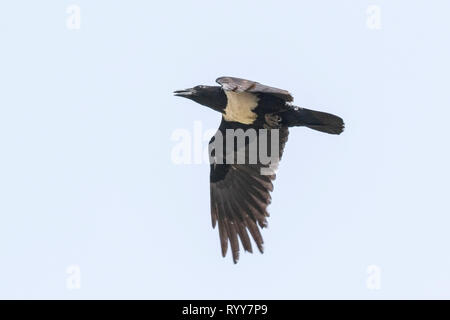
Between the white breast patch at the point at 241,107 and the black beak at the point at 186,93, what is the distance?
0.59 m

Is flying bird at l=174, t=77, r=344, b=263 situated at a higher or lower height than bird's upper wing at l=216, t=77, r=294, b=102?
lower

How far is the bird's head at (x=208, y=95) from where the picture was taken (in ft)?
53.2

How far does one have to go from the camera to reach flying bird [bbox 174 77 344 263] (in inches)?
619

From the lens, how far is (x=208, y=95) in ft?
53.3

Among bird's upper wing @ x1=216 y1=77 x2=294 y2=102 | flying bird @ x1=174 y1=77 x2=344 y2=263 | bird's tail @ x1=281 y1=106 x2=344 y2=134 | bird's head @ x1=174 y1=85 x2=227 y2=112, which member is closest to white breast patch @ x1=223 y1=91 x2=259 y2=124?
flying bird @ x1=174 y1=77 x2=344 y2=263

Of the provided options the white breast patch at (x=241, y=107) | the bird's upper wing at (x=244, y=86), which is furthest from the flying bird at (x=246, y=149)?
the bird's upper wing at (x=244, y=86)

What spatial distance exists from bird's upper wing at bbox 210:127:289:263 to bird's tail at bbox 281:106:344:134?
0.36 metres

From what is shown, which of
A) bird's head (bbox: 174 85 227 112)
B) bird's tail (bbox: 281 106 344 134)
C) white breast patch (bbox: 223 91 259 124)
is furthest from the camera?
bird's head (bbox: 174 85 227 112)

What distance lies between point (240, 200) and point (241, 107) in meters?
1.53

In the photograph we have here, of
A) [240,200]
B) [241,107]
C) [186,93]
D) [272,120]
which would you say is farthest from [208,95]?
[240,200]

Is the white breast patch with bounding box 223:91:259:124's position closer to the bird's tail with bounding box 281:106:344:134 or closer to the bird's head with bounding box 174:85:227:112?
the bird's head with bounding box 174:85:227:112
